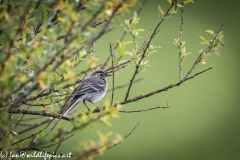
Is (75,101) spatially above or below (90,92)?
below

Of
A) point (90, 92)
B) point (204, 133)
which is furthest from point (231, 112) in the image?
point (90, 92)

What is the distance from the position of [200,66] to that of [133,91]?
379 cm

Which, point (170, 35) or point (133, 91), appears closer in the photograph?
point (133, 91)

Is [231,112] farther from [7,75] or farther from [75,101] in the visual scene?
[7,75]

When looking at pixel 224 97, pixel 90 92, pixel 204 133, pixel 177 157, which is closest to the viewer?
pixel 90 92

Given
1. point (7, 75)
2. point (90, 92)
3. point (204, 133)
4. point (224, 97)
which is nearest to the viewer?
point (7, 75)

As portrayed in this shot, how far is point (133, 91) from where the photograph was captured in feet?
53.0

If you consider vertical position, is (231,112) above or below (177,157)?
above

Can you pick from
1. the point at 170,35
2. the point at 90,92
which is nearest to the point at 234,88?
the point at 170,35

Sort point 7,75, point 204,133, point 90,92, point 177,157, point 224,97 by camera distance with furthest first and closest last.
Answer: point 224,97, point 204,133, point 177,157, point 90,92, point 7,75

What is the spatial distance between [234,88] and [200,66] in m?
1.76

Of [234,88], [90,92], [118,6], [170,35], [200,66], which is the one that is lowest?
[118,6]

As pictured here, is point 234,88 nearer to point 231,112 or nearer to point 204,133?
point 231,112

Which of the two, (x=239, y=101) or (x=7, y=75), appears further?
(x=239, y=101)
